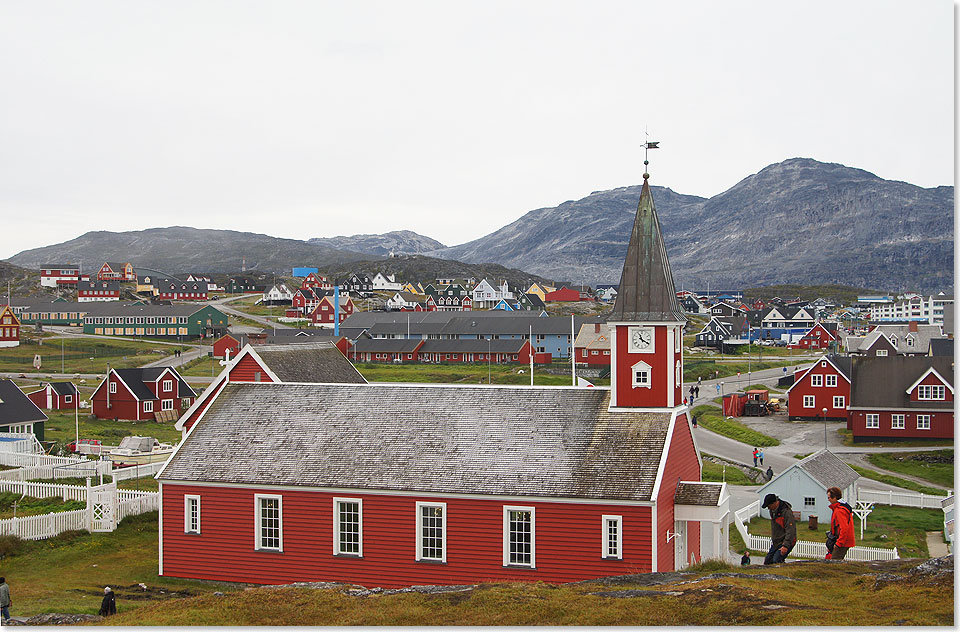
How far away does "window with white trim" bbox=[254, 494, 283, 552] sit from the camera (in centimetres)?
2712

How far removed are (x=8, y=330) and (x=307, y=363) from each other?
3160 inches

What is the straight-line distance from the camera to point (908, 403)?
5900cm

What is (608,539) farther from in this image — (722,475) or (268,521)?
(722,475)

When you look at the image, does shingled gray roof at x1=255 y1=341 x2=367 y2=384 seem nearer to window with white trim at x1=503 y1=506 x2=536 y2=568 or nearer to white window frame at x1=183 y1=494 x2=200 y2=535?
white window frame at x1=183 y1=494 x2=200 y2=535

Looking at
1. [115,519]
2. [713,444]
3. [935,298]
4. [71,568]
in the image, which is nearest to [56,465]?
[115,519]

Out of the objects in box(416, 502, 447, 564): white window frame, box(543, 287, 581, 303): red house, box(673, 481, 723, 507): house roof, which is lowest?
box(416, 502, 447, 564): white window frame

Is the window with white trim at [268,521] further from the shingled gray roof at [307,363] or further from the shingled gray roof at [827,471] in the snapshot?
the shingled gray roof at [827,471]

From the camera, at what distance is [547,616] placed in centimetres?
1617

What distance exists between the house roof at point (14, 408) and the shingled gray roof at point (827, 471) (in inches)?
1612

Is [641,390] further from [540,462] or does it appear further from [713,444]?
[713,444]

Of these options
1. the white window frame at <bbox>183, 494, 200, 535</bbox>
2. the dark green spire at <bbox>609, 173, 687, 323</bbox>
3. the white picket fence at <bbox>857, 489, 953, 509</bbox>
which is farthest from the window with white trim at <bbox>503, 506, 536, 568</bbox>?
the white picket fence at <bbox>857, 489, 953, 509</bbox>

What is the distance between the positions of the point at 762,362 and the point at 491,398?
293ft

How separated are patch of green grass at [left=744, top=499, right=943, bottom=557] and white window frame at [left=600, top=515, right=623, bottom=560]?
13942 millimetres

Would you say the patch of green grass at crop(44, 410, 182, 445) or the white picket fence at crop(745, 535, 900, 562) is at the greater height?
the patch of green grass at crop(44, 410, 182, 445)
